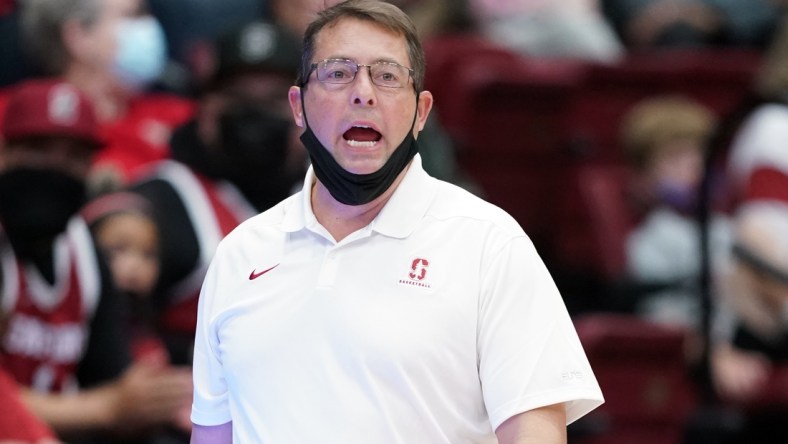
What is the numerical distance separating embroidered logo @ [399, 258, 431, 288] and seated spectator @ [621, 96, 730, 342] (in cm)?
385

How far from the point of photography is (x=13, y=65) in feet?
22.2

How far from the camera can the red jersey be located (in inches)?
201

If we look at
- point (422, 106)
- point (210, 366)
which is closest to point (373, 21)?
point (422, 106)

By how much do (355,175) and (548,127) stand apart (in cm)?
494

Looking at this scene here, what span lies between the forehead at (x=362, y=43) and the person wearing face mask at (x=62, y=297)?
7.97 ft

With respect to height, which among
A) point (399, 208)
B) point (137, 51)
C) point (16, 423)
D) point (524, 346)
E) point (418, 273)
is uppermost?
point (137, 51)

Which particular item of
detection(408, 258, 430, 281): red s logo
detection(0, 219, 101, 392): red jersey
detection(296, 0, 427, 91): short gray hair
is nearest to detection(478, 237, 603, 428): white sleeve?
detection(408, 258, 430, 281): red s logo

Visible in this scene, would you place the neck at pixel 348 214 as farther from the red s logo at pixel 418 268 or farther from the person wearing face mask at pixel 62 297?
the person wearing face mask at pixel 62 297

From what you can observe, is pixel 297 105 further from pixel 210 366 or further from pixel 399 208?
pixel 210 366

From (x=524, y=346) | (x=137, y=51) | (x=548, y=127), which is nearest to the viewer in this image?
(x=524, y=346)

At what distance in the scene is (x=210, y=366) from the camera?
2.89 m

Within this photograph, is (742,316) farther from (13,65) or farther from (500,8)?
(13,65)

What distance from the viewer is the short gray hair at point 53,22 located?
20.8 feet

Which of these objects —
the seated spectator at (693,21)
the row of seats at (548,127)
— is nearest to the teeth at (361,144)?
the row of seats at (548,127)
